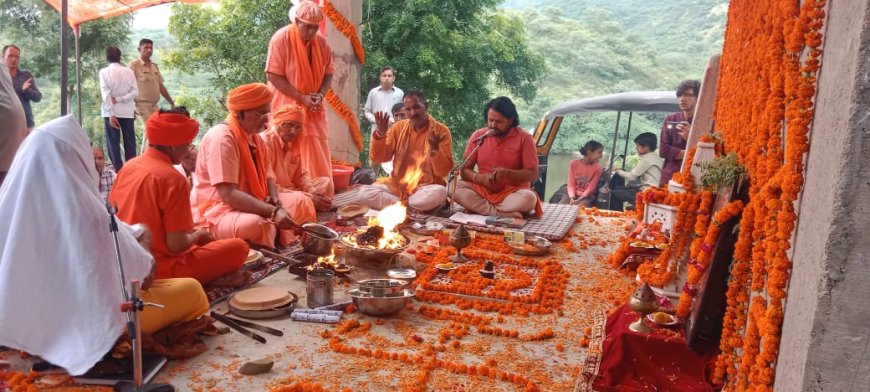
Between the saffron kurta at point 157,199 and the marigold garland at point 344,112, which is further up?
the marigold garland at point 344,112

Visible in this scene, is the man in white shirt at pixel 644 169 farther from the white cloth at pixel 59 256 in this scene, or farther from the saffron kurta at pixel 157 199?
the white cloth at pixel 59 256

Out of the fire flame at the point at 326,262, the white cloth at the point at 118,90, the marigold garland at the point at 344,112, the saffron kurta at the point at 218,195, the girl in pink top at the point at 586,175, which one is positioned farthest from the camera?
the marigold garland at the point at 344,112

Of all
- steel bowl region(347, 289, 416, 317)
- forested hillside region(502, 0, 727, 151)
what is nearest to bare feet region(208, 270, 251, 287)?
steel bowl region(347, 289, 416, 317)

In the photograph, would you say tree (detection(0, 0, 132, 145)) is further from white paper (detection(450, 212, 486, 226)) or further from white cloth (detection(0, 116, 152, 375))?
white cloth (detection(0, 116, 152, 375))

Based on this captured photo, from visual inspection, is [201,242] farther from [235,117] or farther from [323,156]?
[323,156]

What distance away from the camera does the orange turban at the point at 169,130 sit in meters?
4.02

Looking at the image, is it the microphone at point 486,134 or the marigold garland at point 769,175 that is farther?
the microphone at point 486,134

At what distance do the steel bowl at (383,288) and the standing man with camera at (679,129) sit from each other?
5.06m

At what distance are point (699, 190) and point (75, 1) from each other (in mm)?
10070

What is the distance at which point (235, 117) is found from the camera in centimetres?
569

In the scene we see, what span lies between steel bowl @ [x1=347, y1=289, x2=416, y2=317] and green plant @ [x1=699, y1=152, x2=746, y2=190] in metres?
2.26

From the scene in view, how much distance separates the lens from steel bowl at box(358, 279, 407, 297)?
175 inches

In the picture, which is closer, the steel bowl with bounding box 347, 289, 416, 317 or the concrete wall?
the concrete wall

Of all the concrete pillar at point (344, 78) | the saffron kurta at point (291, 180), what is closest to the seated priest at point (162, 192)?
the saffron kurta at point (291, 180)
